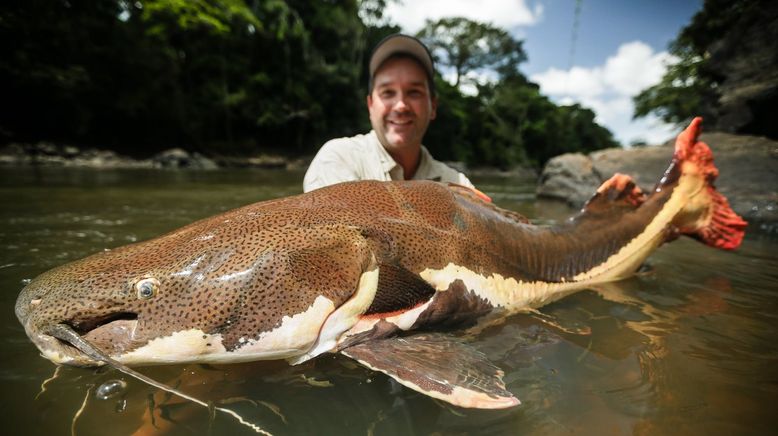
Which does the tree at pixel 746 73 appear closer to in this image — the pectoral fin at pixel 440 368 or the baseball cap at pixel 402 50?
the baseball cap at pixel 402 50

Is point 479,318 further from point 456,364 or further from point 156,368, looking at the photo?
point 156,368

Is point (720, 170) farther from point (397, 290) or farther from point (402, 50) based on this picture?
point (397, 290)

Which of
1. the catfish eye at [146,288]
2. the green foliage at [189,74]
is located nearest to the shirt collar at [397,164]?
the catfish eye at [146,288]

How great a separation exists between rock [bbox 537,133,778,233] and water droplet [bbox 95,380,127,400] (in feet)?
26.3

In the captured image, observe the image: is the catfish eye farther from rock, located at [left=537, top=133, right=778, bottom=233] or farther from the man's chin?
rock, located at [left=537, top=133, right=778, bottom=233]

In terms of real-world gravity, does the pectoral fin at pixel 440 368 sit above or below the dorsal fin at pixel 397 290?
below

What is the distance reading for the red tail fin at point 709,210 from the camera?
3305mm

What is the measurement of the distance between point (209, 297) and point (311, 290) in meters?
0.40

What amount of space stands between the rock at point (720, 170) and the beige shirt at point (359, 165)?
18.0 feet

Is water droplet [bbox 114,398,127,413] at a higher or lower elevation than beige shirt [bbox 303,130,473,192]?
lower

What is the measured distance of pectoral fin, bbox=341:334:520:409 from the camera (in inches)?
55.1

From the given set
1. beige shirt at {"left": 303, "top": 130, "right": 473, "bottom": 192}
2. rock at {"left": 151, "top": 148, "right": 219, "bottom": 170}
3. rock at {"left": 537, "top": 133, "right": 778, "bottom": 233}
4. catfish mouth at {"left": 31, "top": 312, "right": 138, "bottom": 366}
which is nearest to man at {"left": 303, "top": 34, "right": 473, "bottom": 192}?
beige shirt at {"left": 303, "top": 130, "right": 473, "bottom": 192}

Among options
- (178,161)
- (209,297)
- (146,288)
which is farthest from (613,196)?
(178,161)

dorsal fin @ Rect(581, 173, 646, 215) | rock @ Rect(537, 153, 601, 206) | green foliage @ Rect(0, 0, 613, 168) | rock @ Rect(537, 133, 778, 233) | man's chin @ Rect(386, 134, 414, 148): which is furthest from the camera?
green foliage @ Rect(0, 0, 613, 168)
